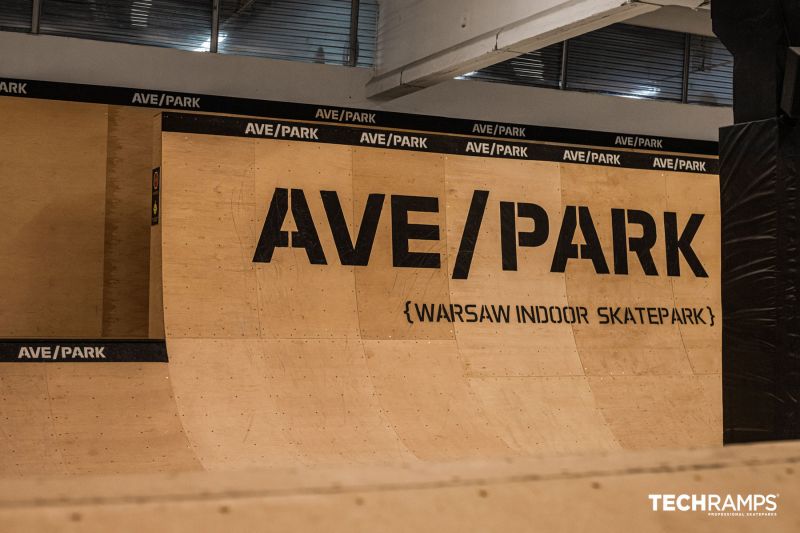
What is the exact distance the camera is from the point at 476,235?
914 cm

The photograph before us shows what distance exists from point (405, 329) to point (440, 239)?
1.07 meters

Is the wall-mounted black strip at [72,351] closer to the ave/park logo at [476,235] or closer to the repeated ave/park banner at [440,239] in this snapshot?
the repeated ave/park banner at [440,239]

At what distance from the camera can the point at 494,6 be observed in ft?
30.0

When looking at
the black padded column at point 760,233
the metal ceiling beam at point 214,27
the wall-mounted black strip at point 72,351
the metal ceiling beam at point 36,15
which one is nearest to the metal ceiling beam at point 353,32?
the metal ceiling beam at point 214,27

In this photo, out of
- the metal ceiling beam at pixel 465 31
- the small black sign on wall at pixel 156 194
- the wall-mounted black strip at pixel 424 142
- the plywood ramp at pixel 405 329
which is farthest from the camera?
the wall-mounted black strip at pixel 424 142

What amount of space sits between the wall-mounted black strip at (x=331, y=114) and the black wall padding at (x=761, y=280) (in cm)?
672

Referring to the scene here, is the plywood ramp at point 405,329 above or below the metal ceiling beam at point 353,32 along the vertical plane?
below

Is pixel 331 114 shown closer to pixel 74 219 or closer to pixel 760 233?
pixel 74 219

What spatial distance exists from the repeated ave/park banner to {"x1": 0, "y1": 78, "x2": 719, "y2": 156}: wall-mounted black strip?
2.53 m

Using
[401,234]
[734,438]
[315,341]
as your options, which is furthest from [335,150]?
[734,438]

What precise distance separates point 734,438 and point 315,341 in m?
3.91

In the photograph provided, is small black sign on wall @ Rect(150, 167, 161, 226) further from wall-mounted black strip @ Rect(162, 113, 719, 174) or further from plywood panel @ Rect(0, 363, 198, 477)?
plywood panel @ Rect(0, 363, 198, 477)

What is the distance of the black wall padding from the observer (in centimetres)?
520

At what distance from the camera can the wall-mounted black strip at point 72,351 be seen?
22.6 feet
